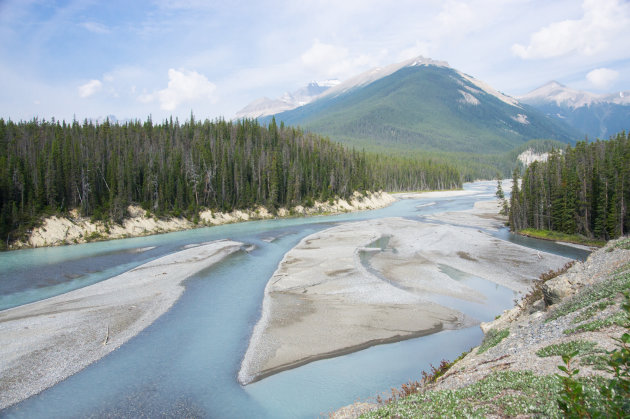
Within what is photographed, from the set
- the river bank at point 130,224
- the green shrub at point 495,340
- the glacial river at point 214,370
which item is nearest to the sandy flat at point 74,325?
the glacial river at point 214,370

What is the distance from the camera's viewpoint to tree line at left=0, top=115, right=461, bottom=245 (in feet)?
201

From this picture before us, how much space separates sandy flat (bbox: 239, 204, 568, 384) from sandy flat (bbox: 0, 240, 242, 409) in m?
8.26

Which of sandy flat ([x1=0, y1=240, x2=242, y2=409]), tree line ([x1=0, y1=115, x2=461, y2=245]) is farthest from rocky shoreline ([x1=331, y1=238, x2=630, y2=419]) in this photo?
tree line ([x1=0, y1=115, x2=461, y2=245])

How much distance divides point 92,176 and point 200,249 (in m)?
37.1

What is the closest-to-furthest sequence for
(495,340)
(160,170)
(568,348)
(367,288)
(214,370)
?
(568,348)
(495,340)
(214,370)
(367,288)
(160,170)

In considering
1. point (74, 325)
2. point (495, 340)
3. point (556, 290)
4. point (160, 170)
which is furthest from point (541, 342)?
point (160, 170)

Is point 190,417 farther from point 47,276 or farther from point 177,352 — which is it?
point 47,276

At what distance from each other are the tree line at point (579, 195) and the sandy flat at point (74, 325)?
5253cm

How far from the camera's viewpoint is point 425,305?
965 inches

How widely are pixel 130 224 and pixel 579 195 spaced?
243ft

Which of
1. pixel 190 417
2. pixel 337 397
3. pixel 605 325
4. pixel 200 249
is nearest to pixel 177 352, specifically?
pixel 190 417

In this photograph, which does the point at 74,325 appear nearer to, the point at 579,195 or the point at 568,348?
the point at 568,348

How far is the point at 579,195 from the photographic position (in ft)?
167

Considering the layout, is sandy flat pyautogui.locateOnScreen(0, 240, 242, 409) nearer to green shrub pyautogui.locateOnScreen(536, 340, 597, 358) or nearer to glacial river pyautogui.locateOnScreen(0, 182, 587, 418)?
glacial river pyautogui.locateOnScreen(0, 182, 587, 418)
